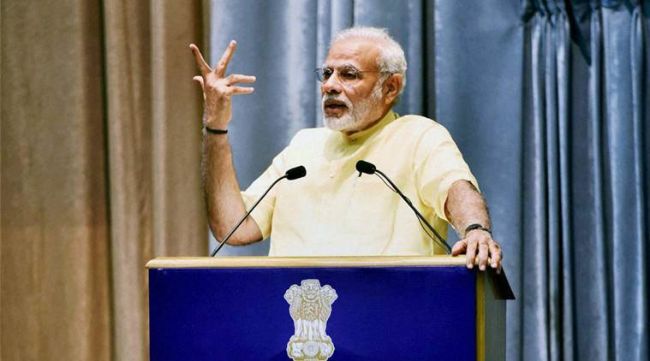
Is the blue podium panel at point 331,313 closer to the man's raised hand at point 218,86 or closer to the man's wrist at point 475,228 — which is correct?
the man's wrist at point 475,228

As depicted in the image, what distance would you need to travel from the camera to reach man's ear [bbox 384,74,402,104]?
293 cm

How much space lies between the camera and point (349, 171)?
279cm

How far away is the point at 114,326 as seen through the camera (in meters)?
3.51

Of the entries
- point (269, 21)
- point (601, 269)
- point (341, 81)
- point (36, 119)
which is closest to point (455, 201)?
point (341, 81)

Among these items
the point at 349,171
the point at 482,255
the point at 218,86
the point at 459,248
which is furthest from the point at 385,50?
the point at 482,255

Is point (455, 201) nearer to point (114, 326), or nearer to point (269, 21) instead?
point (269, 21)

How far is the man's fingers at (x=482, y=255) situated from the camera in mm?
1916

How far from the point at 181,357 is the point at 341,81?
3.72ft

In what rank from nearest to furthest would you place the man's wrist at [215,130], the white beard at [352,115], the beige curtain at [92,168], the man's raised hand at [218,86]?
the man's raised hand at [218,86] → the man's wrist at [215,130] → the white beard at [352,115] → the beige curtain at [92,168]

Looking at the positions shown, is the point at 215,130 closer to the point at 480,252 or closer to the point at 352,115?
the point at 352,115

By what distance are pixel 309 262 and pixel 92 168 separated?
71.1 inches

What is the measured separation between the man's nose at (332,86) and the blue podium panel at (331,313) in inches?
39.0

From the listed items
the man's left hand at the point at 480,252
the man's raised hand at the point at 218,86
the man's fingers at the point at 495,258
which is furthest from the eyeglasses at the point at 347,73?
the man's fingers at the point at 495,258

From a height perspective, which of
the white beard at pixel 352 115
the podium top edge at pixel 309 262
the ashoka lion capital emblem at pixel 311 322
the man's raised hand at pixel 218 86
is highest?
the man's raised hand at pixel 218 86
